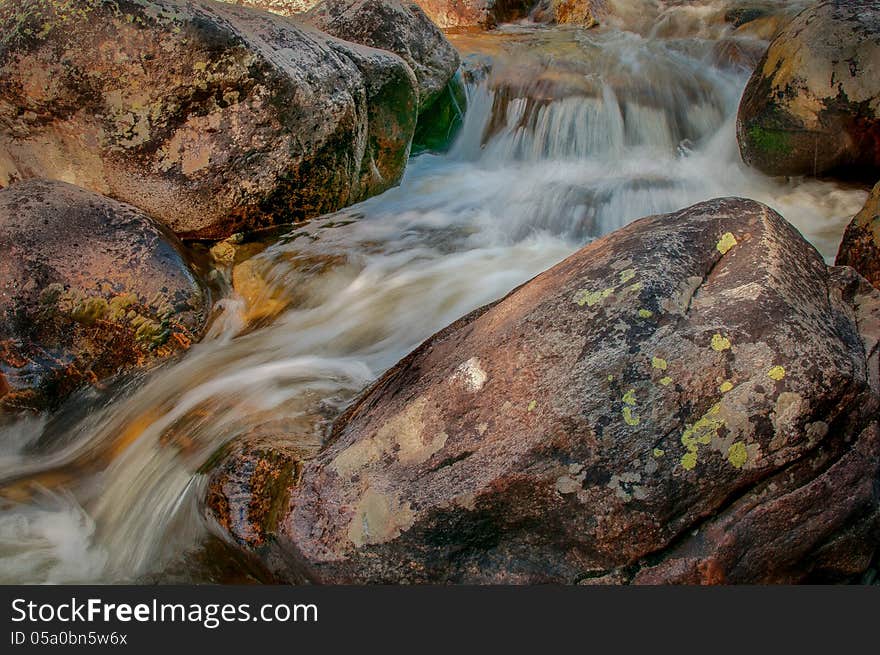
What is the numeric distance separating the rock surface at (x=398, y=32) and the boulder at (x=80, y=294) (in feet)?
10.2

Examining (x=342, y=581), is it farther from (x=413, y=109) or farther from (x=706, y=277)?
(x=413, y=109)

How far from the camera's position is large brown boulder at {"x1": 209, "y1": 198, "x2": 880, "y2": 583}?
8.12ft

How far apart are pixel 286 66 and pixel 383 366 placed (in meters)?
2.32

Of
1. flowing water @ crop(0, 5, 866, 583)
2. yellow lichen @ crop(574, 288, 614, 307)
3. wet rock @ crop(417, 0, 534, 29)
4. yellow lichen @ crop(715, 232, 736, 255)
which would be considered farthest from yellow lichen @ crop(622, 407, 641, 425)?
wet rock @ crop(417, 0, 534, 29)

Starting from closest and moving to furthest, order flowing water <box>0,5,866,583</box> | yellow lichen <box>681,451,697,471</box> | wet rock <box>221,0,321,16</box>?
yellow lichen <box>681,451,697,471</box> < flowing water <box>0,5,866,583</box> < wet rock <box>221,0,321,16</box>

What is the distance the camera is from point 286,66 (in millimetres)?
5223

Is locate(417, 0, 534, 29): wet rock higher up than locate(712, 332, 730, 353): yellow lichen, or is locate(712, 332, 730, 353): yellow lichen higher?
locate(417, 0, 534, 29): wet rock

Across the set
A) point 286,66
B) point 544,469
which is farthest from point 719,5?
point 544,469

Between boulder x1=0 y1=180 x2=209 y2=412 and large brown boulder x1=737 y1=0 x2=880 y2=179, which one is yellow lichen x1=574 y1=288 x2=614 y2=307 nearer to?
boulder x1=0 y1=180 x2=209 y2=412

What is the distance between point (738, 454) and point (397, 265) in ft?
11.3

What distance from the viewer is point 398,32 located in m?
7.06

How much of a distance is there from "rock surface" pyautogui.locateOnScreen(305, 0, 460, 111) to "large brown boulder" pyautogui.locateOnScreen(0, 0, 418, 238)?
4.90 ft

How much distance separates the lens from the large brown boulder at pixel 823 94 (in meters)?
5.77

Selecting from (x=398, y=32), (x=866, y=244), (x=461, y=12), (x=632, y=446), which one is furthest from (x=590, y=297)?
(x=461, y=12)
